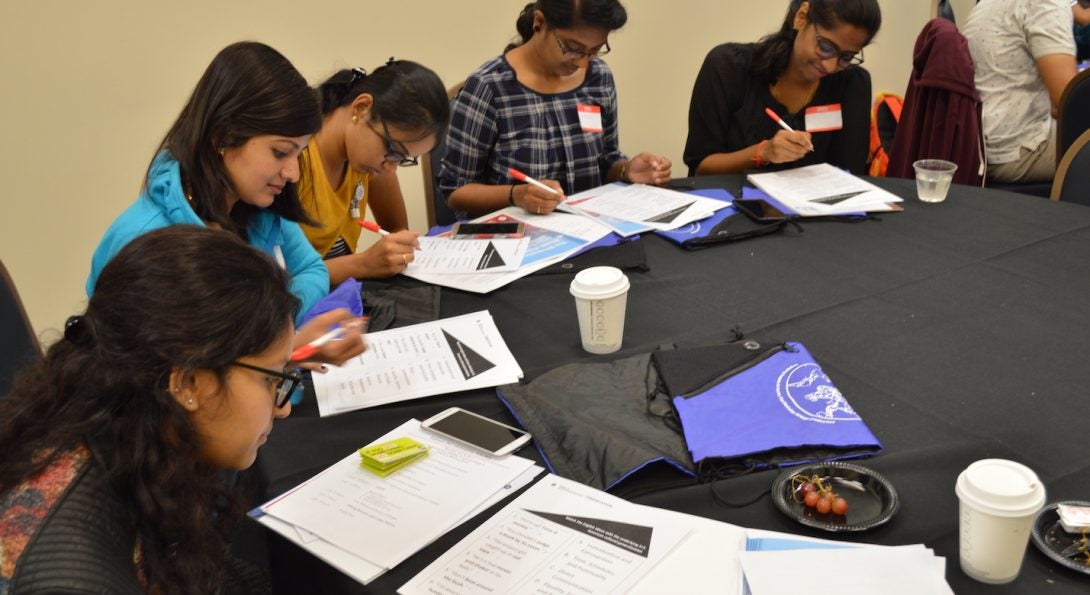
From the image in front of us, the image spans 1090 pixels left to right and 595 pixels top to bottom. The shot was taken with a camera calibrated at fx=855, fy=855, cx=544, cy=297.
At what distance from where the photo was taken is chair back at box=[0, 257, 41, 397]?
152cm

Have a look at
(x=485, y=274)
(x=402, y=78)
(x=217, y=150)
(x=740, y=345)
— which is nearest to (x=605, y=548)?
(x=740, y=345)

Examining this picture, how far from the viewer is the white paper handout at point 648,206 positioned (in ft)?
6.39

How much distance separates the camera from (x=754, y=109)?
2.48 meters

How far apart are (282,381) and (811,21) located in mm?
1837

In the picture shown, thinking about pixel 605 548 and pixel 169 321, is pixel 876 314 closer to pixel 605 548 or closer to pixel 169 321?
pixel 605 548

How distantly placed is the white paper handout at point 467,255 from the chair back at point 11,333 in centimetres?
71

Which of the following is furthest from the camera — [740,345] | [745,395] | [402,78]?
[402,78]

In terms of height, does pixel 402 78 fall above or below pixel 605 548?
above

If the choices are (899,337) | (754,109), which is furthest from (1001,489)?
(754,109)

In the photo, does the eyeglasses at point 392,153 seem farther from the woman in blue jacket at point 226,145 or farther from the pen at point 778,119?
the pen at point 778,119

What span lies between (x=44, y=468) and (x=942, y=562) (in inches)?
35.7

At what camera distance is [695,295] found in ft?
5.22

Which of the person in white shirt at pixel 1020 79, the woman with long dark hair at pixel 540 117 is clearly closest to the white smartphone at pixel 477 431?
the woman with long dark hair at pixel 540 117

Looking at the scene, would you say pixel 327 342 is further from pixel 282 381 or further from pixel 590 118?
pixel 590 118
